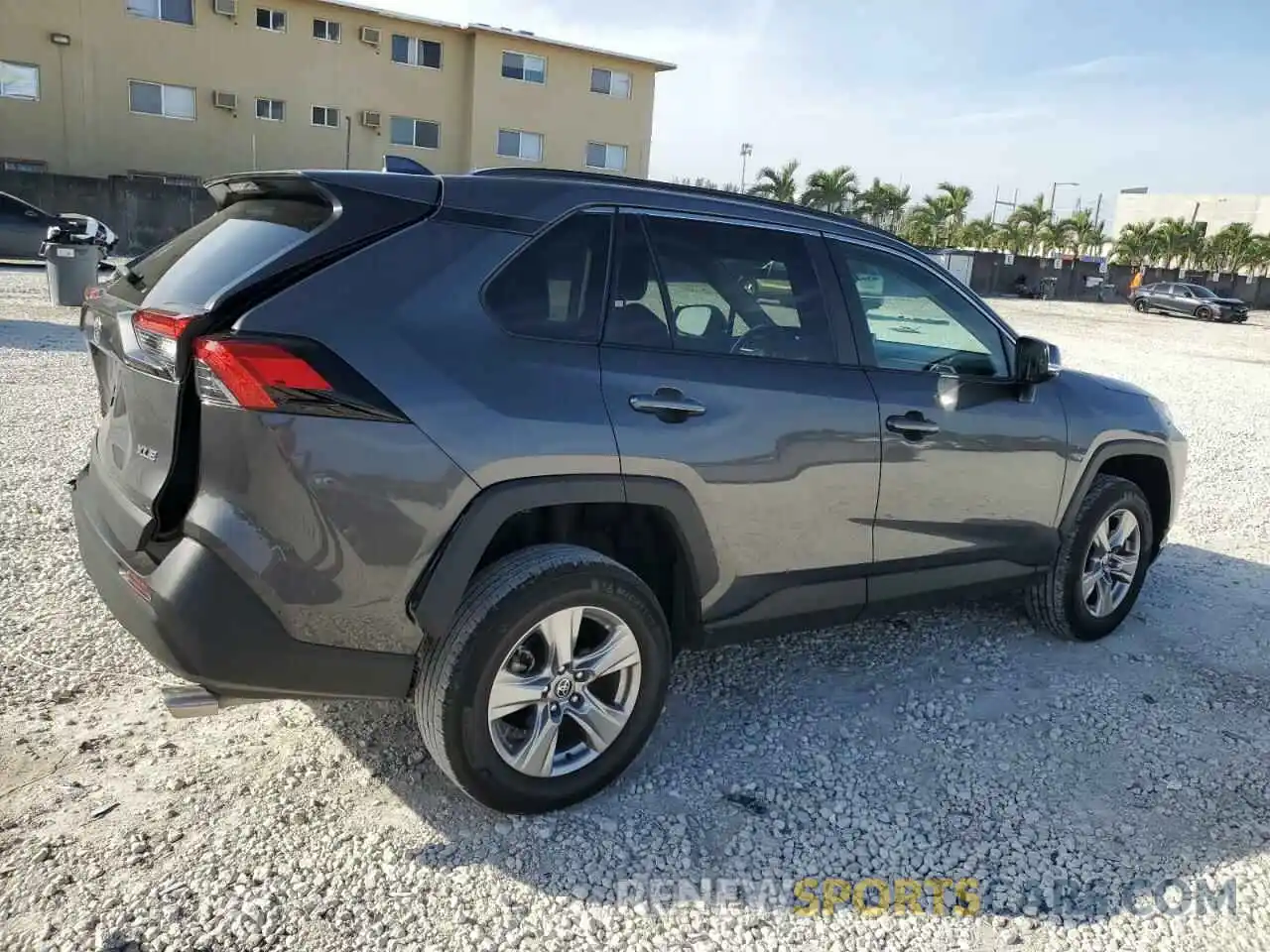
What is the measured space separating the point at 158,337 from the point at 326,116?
3206 cm

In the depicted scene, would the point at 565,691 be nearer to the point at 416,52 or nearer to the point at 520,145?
the point at 416,52

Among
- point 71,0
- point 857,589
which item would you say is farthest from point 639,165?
point 857,589

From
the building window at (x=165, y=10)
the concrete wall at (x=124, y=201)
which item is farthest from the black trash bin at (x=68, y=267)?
the building window at (x=165, y=10)

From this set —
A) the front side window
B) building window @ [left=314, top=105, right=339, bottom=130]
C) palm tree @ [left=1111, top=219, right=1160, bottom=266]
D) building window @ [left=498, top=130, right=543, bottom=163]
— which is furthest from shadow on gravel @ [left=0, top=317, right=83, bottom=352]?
palm tree @ [left=1111, top=219, right=1160, bottom=266]

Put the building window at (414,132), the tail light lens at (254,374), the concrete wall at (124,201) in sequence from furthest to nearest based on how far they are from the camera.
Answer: the building window at (414,132) < the concrete wall at (124,201) < the tail light lens at (254,374)

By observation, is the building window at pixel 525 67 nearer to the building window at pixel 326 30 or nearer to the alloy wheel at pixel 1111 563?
the building window at pixel 326 30

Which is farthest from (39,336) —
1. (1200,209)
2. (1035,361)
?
(1200,209)

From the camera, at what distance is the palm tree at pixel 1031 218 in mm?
53781

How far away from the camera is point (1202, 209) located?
77.8 meters

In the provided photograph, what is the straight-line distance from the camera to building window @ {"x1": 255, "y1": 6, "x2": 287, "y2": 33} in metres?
29.7

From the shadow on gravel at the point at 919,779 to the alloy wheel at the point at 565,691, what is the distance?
218 millimetres

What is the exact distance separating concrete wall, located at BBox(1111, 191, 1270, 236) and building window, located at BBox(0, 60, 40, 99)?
215ft

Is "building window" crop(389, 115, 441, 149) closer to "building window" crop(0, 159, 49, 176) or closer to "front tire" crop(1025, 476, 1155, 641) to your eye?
"building window" crop(0, 159, 49, 176)

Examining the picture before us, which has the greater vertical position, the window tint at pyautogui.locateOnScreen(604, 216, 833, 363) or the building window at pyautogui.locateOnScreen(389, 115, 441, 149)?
the building window at pyautogui.locateOnScreen(389, 115, 441, 149)
